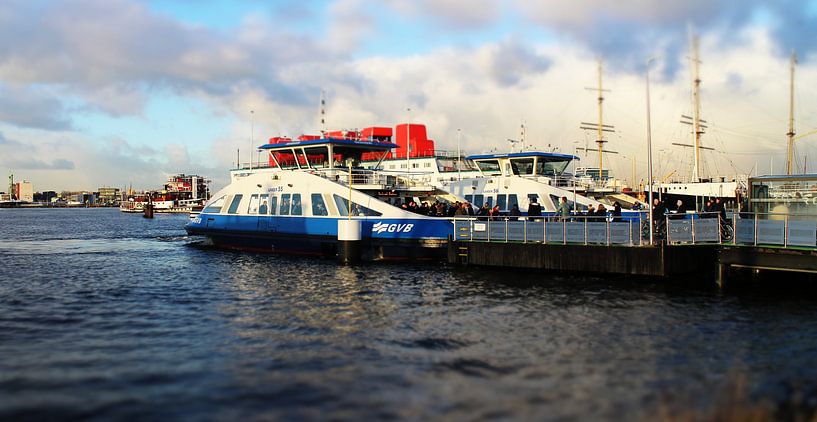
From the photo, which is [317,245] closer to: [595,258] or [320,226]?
[320,226]

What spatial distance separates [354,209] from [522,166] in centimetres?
1247

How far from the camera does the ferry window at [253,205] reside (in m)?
31.9

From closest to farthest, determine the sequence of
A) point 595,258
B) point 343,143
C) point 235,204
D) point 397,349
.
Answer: point 397,349, point 595,258, point 343,143, point 235,204

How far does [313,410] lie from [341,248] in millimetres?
17343

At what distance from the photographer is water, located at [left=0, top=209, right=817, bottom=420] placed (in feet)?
29.1

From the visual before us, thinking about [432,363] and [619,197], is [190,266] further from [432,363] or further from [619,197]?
[619,197]

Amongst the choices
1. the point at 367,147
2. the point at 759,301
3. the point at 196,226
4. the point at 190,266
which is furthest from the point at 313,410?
the point at 196,226

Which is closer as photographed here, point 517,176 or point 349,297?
point 349,297

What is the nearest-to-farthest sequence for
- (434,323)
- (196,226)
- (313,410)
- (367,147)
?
(313,410) → (434,323) → (367,147) → (196,226)

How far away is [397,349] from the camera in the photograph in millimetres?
11906

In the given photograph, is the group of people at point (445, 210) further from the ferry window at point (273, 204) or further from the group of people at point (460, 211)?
the ferry window at point (273, 204)

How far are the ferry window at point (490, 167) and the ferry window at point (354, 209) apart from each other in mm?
12138

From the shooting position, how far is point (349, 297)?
17828 mm

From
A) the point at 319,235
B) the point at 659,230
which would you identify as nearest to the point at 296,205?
the point at 319,235
